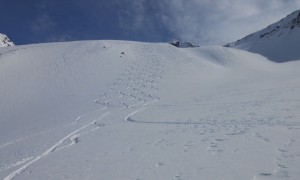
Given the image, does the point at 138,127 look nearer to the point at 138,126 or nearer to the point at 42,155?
the point at 138,126

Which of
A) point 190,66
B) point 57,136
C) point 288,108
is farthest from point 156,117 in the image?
point 190,66

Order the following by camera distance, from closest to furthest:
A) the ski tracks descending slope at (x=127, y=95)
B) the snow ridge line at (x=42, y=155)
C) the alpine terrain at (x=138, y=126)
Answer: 1. the alpine terrain at (x=138, y=126)
2. the snow ridge line at (x=42, y=155)
3. the ski tracks descending slope at (x=127, y=95)

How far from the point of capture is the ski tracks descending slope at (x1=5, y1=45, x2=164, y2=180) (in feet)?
31.9

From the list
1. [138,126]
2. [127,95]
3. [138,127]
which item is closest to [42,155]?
[138,127]

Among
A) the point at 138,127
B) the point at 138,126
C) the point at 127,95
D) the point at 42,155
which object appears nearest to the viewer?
the point at 42,155

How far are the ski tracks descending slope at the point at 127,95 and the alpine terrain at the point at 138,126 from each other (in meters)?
0.06

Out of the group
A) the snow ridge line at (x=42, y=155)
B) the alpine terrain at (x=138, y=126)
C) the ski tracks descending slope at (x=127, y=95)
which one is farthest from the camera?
the ski tracks descending slope at (x=127, y=95)

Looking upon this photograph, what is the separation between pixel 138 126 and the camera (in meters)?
10.6

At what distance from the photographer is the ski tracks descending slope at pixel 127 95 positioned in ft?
31.9

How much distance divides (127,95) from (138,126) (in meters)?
8.43

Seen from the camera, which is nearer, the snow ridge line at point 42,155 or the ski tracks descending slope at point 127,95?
the snow ridge line at point 42,155

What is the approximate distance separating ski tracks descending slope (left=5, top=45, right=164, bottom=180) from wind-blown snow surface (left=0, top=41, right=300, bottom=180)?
0.19 ft

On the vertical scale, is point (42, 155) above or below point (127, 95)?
below

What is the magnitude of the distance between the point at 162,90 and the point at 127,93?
2348mm
